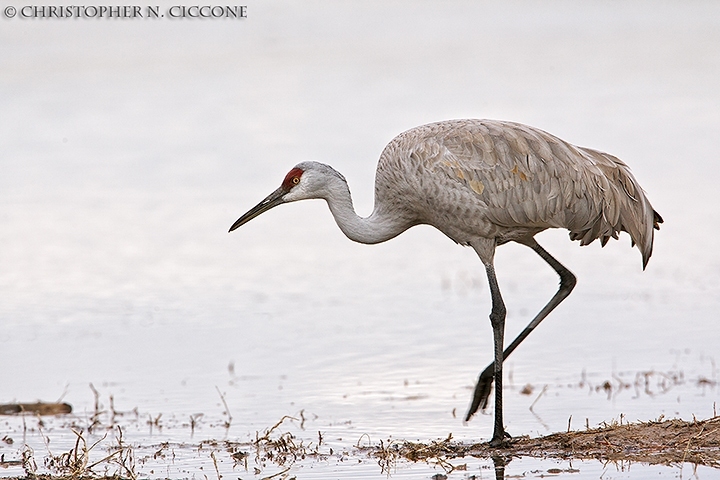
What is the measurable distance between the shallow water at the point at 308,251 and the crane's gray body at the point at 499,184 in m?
1.18

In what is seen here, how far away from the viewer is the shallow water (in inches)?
332

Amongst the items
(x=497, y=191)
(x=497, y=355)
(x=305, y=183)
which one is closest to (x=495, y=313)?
(x=497, y=355)

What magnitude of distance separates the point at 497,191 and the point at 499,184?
44mm

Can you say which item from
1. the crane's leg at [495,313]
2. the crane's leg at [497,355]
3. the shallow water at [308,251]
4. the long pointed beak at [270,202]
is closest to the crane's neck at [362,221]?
the long pointed beak at [270,202]

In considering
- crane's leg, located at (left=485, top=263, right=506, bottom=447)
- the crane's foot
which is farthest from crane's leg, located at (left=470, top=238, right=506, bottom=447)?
the crane's foot

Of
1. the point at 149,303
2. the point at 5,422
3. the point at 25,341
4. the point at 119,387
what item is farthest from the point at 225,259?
the point at 5,422

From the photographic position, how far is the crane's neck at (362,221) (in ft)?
26.5

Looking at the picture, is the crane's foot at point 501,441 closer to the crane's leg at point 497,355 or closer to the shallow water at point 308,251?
the crane's leg at point 497,355

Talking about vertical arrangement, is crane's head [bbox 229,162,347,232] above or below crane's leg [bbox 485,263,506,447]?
above

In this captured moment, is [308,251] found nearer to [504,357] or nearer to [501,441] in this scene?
[504,357]

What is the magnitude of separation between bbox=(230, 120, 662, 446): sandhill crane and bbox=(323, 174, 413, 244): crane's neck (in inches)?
0.5

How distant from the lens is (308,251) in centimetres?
1228

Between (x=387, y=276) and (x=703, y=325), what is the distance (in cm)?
287

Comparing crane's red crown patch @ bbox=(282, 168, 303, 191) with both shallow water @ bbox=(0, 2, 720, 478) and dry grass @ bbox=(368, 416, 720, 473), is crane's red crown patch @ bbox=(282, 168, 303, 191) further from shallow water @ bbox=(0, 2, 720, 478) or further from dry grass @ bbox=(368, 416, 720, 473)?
dry grass @ bbox=(368, 416, 720, 473)
